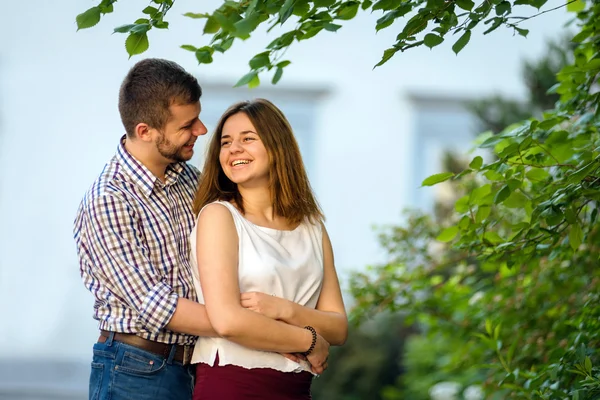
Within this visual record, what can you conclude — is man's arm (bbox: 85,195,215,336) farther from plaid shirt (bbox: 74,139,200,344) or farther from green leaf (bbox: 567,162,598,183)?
green leaf (bbox: 567,162,598,183)

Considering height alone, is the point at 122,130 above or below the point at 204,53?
above

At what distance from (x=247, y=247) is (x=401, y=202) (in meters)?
6.58

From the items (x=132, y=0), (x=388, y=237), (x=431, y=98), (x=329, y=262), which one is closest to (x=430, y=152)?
(x=431, y=98)

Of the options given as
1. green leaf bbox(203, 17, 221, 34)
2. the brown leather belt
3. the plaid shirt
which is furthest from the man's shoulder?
green leaf bbox(203, 17, 221, 34)

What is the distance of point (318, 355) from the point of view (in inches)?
94.4

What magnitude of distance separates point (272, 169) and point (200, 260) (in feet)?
1.10

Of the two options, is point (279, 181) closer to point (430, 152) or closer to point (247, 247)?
point (247, 247)

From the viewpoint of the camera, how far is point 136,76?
250 cm

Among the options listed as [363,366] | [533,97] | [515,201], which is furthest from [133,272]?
[363,366]

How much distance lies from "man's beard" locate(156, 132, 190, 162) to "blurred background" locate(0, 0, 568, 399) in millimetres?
5924

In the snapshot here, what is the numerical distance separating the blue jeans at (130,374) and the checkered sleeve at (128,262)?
0.27ft

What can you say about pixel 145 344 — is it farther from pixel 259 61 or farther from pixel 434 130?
pixel 434 130

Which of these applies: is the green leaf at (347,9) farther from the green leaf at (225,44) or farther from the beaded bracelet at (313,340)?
the beaded bracelet at (313,340)

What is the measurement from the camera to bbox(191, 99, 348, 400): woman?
230cm
